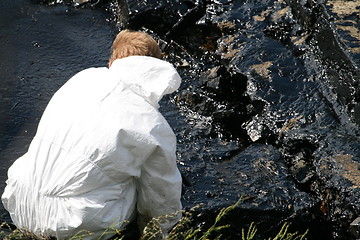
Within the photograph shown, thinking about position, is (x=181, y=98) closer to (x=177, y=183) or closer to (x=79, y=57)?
(x=79, y=57)

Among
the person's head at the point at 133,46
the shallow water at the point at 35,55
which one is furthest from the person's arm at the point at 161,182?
the shallow water at the point at 35,55

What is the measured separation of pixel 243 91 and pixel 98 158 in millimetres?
2393

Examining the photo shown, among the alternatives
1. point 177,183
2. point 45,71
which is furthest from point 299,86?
point 45,71

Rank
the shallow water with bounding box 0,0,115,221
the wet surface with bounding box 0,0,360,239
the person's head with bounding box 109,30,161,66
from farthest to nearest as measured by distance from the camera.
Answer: the shallow water with bounding box 0,0,115,221 < the wet surface with bounding box 0,0,360,239 < the person's head with bounding box 109,30,161,66

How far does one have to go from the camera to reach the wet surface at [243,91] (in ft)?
13.5

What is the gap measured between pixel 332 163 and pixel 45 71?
3.02m

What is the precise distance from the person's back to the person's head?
14 centimetres

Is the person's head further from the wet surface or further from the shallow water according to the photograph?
the shallow water

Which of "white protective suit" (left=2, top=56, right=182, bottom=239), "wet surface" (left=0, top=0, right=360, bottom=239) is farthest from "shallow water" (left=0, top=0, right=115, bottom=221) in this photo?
"white protective suit" (left=2, top=56, right=182, bottom=239)

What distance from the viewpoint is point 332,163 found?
425cm

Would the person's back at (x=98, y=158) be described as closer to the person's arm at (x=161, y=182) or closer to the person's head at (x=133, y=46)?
the person's arm at (x=161, y=182)

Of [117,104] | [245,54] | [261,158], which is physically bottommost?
[261,158]

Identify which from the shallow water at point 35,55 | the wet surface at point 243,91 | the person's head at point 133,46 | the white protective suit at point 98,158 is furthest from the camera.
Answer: the shallow water at point 35,55

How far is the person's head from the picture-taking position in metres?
3.53
